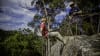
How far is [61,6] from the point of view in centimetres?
902

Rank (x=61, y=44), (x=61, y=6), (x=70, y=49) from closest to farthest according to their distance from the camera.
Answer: (x=70, y=49)
(x=61, y=44)
(x=61, y=6)

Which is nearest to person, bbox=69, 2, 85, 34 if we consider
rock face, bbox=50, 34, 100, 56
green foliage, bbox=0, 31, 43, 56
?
rock face, bbox=50, 34, 100, 56

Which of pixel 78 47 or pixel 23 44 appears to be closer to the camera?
pixel 78 47

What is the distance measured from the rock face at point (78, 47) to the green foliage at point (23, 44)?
3581 mm

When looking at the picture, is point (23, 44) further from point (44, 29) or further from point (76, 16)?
point (44, 29)

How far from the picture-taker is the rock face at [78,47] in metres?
4.24

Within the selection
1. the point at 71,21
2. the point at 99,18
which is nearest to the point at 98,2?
the point at 99,18

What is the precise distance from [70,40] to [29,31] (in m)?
4.84

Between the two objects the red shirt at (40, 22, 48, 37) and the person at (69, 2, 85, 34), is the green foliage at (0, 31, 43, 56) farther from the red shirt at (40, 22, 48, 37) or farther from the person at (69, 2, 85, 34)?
the red shirt at (40, 22, 48, 37)

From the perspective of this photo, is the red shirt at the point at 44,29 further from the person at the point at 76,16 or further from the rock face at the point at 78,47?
the person at the point at 76,16

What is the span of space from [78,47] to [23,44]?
4.93 metres

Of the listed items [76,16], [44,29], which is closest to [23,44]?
[76,16]

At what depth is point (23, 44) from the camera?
9.27 meters

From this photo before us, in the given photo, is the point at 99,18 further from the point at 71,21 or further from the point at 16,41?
the point at 16,41
